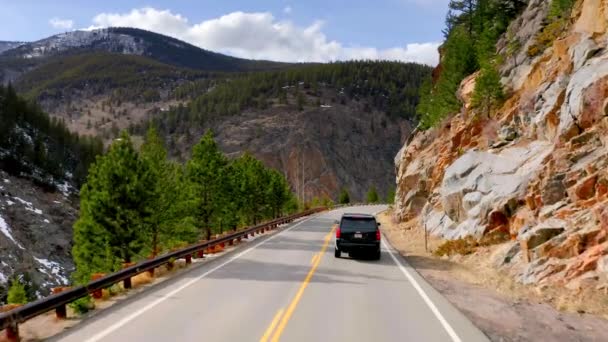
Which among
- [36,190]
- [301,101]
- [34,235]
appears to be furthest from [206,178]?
[301,101]

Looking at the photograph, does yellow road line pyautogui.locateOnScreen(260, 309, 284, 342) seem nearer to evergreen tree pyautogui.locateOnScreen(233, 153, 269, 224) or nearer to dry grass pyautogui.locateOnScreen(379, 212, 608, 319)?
dry grass pyautogui.locateOnScreen(379, 212, 608, 319)

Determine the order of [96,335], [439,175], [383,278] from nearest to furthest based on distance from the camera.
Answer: [96,335]
[383,278]
[439,175]

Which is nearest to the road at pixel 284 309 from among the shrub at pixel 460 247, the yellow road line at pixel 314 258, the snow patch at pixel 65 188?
the yellow road line at pixel 314 258

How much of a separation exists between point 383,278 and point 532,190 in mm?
7050

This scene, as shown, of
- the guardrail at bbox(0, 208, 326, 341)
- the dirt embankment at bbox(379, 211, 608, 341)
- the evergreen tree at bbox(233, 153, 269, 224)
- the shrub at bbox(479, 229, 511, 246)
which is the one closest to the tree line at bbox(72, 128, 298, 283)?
the evergreen tree at bbox(233, 153, 269, 224)

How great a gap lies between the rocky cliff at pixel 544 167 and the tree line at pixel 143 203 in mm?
16957

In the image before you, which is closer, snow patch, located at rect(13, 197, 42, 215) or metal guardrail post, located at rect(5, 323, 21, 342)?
metal guardrail post, located at rect(5, 323, 21, 342)

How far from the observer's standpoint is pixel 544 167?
19.3 m

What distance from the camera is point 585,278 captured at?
490 inches

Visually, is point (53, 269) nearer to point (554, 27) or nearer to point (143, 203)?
point (143, 203)

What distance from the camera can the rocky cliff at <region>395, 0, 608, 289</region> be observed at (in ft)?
46.5

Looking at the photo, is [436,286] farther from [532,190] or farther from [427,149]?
[427,149]

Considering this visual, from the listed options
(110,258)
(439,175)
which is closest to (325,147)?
(439,175)

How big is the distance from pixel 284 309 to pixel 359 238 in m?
10.5
